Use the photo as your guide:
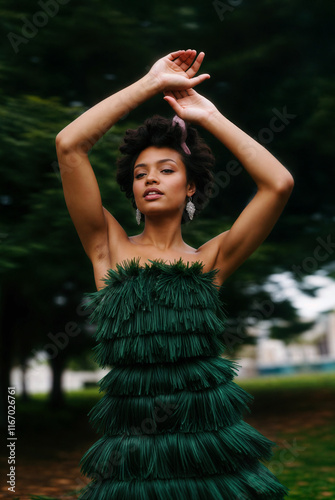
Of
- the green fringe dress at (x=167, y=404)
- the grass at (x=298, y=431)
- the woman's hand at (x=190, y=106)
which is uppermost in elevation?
the woman's hand at (x=190, y=106)

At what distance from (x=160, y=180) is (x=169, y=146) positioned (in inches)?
7.3

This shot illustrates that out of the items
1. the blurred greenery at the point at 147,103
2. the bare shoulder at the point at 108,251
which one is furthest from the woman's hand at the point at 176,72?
the blurred greenery at the point at 147,103

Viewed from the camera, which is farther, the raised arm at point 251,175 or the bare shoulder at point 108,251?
the bare shoulder at point 108,251

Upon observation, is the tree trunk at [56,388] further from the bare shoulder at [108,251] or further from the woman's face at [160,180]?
the woman's face at [160,180]

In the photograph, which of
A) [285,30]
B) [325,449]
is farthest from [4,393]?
[285,30]

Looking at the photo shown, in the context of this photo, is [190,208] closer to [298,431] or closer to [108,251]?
[108,251]

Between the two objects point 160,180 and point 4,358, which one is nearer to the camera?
point 160,180

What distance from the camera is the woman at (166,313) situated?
2064 mm

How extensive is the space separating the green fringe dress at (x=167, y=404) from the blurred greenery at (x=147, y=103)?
256 cm

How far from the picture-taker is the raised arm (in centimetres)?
228

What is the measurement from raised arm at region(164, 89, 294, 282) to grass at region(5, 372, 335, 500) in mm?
1689

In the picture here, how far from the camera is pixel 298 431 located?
8898 mm

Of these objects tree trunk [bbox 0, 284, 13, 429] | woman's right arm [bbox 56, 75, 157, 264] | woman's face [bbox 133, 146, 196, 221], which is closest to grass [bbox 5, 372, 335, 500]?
tree trunk [bbox 0, 284, 13, 429]

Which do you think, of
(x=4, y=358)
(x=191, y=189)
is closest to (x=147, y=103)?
(x=191, y=189)
